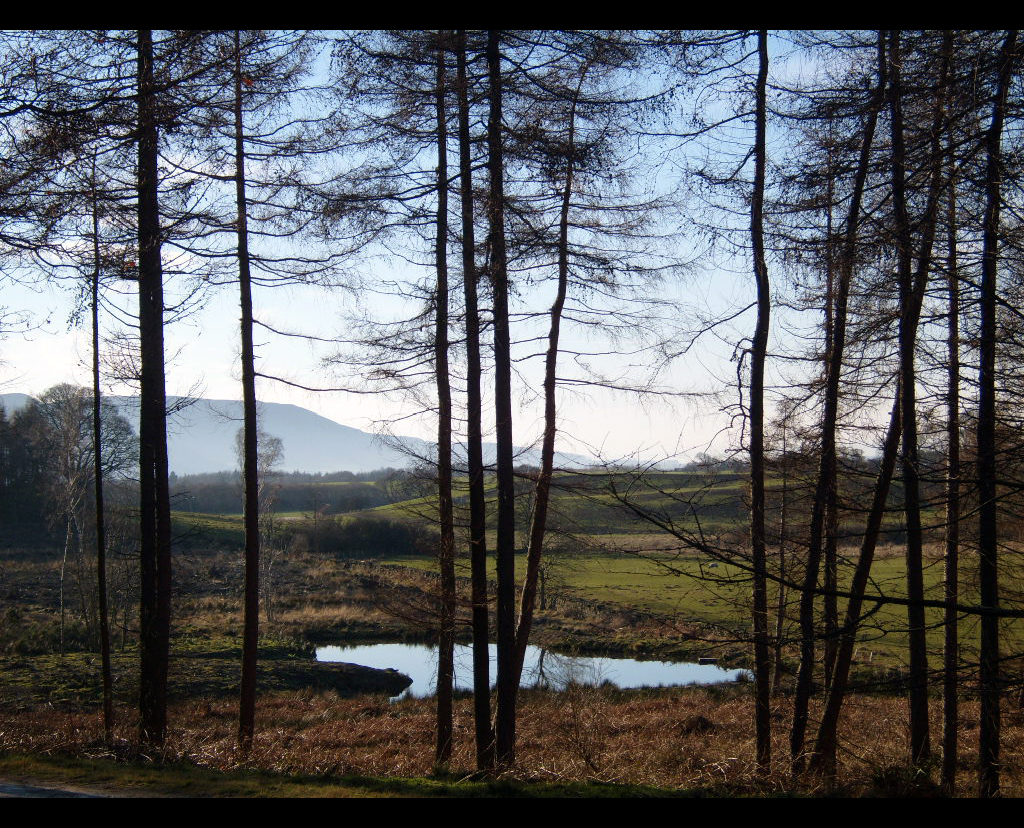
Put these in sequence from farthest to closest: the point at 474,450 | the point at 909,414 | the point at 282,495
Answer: the point at 282,495 < the point at 474,450 < the point at 909,414

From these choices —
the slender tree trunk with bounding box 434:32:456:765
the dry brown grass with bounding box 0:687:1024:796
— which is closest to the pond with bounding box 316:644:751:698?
the dry brown grass with bounding box 0:687:1024:796

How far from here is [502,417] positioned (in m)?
9.81

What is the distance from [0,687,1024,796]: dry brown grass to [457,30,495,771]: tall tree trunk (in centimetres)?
106

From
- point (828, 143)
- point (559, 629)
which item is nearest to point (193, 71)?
point (828, 143)

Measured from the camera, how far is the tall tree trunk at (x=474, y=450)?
32.2 ft

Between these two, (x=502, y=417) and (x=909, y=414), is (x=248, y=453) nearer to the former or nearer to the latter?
(x=502, y=417)

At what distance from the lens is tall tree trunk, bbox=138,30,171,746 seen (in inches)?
381

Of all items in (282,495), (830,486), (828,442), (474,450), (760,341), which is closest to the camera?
(830,486)

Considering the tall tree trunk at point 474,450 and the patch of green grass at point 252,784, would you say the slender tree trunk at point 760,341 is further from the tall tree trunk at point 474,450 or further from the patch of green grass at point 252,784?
the tall tree trunk at point 474,450

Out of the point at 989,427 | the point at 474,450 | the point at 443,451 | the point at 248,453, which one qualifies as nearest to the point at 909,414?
the point at 989,427

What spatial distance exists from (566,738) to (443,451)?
13.8 feet

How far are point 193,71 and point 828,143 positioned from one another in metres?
6.06

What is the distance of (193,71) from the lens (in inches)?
250

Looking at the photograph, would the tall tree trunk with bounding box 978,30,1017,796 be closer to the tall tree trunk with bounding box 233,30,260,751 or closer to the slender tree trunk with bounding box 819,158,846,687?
the slender tree trunk with bounding box 819,158,846,687
